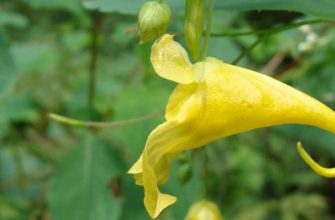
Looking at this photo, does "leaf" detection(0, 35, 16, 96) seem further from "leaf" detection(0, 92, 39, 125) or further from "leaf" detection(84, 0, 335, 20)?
"leaf" detection(0, 92, 39, 125)

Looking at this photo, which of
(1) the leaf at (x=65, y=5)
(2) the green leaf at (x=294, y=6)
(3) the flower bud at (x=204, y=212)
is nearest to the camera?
(2) the green leaf at (x=294, y=6)

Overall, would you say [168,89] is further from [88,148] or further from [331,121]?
[331,121]

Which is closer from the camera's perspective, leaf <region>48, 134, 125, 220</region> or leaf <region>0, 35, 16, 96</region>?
leaf <region>0, 35, 16, 96</region>

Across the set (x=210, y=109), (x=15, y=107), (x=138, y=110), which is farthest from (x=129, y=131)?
(x=210, y=109)

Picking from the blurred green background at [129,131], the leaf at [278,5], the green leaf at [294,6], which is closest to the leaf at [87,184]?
the blurred green background at [129,131]

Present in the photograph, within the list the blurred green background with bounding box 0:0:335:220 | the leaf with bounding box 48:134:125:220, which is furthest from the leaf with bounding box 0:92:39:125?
the leaf with bounding box 48:134:125:220

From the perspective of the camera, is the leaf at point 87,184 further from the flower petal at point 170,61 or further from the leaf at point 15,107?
the flower petal at point 170,61

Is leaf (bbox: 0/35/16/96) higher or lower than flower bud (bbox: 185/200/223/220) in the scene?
higher

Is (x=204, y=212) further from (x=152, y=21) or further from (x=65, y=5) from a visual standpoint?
(x=65, y=5)
